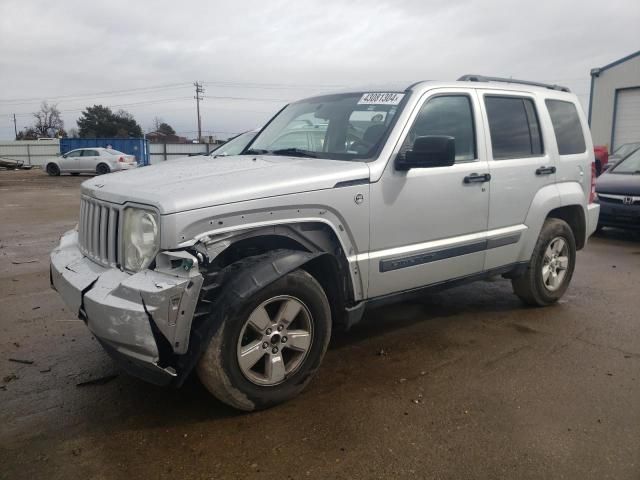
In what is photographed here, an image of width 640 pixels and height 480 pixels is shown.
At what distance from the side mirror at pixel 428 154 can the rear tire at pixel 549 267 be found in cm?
176

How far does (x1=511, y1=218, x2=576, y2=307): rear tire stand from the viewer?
15.7 feet

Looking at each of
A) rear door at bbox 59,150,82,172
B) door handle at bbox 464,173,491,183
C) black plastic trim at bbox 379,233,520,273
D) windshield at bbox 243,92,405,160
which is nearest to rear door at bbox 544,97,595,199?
black plastic trim at bbox 379,233,520,273

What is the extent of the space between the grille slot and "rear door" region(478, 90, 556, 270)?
9.07 feet

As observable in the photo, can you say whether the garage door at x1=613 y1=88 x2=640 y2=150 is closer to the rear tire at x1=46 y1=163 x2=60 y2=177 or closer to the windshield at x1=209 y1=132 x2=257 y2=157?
the windshield at x1=209 y1=132 x2=257 y2=157

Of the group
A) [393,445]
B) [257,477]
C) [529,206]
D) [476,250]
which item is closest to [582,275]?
[529,206]

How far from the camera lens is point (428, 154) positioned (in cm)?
336

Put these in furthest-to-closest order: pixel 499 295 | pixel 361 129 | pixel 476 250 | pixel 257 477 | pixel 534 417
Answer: pixel 499 295, pixel 476 250, pixel 361 129, pixel 534 417, pixel 257 477

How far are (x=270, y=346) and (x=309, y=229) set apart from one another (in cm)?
73

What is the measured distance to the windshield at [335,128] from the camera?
3714 millimetres

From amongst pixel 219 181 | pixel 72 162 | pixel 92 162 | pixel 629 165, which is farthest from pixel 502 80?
pixel 72 162

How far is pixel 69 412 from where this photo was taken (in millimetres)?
3123

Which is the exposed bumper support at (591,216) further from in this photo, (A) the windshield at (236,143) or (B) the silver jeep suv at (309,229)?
(A) the windshield at (236,143)

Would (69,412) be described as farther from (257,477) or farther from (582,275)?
(582,275)

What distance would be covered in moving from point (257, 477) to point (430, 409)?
113 centimetres
